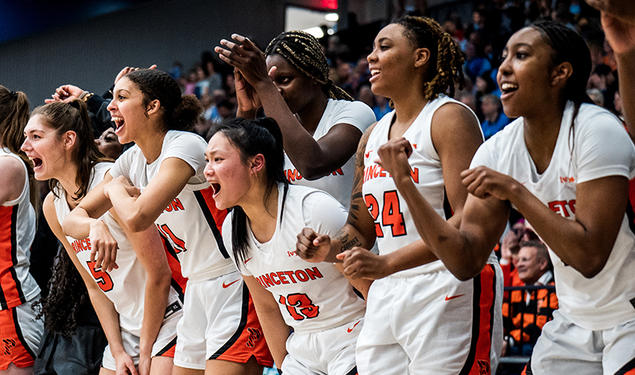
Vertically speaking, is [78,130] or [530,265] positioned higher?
[78,130]

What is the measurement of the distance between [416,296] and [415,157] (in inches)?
19.8

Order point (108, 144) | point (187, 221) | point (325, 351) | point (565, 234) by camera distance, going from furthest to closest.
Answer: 1. point (108, 144)
2. point (187, 221)
3. point (325, 351)
4. point (565, 234)

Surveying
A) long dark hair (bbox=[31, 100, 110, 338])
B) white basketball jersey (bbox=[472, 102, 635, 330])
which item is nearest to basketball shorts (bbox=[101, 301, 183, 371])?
long dark hair (bbox=[31, 100, 110, 338])

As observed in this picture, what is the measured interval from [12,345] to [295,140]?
2378mm

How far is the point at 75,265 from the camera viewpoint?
4621 mm

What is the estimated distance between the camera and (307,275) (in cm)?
338

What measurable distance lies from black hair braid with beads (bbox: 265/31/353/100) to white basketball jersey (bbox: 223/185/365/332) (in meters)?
0.69

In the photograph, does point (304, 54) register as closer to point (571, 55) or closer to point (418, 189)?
point (418, 189)

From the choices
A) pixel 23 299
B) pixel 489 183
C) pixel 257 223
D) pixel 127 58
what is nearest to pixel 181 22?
pixel 127 58

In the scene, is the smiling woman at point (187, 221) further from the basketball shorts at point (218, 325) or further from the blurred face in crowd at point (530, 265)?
the blurred face in crowd at point (530, 265)

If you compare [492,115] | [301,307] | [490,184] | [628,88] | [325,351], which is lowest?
[492,115]

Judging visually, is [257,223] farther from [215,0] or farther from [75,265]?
[215,0]

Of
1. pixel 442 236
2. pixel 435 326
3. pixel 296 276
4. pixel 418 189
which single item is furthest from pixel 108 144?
pixel 442 236

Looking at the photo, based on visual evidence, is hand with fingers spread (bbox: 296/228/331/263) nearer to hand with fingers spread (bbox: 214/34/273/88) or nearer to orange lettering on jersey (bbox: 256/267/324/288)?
orange lettering on jersey (bbox: 256/267/324/288)
